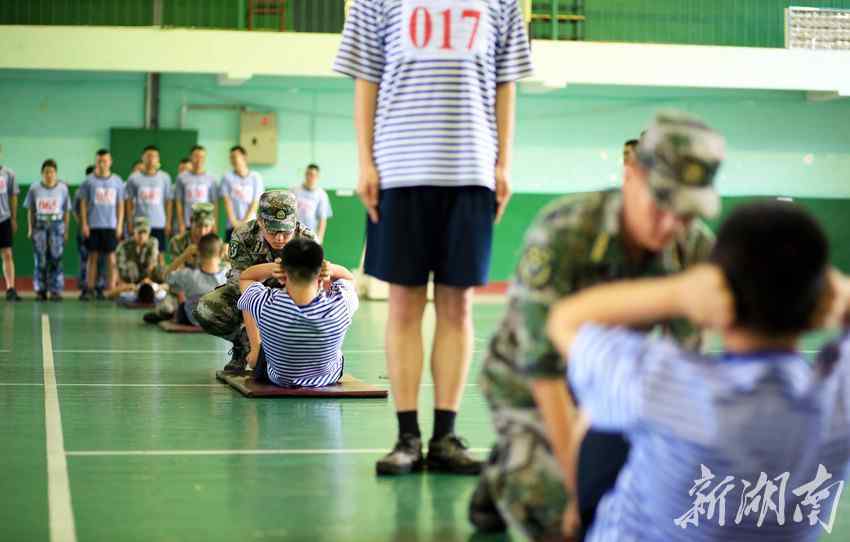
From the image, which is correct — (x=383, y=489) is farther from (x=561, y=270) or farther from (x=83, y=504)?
(x=561, y=270)

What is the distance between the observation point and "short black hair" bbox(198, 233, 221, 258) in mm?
9547

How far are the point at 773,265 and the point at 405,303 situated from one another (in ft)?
6.36

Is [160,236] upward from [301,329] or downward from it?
upward

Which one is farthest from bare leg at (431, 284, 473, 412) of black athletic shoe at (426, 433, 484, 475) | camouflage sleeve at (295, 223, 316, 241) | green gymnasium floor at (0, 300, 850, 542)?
camouflage sleeve at (295, 223, 316, 241)

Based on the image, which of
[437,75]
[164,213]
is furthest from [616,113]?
[437,75]

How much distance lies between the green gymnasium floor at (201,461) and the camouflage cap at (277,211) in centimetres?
85

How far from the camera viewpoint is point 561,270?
2.33 m

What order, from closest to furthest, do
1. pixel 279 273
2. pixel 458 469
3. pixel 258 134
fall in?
pixel 458 469, pixel 279 273, pixel 258 134

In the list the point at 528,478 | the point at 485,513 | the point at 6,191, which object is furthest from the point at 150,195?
the point at 528,478

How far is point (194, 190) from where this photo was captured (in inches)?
572

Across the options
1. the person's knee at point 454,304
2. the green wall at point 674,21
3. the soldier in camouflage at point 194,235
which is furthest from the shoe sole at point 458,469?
the green wall at point 674,21

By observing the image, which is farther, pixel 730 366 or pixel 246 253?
pixel 246 253

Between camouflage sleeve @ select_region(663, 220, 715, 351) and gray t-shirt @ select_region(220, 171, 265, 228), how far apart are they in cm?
1191

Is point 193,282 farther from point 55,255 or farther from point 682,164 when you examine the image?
point 682,164
